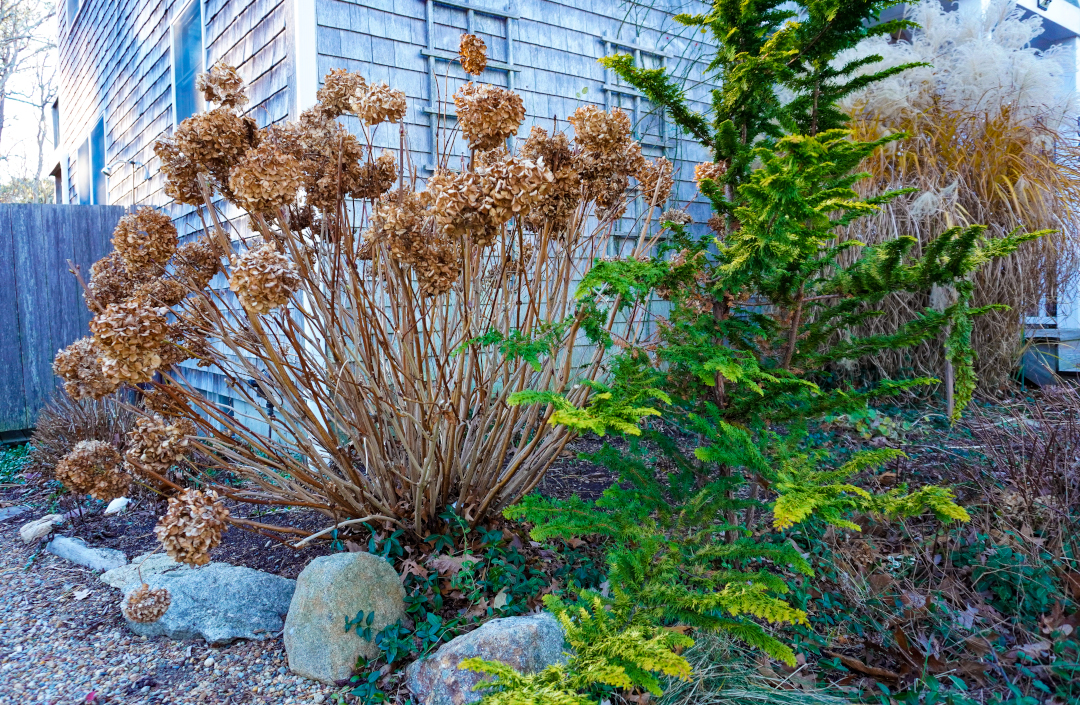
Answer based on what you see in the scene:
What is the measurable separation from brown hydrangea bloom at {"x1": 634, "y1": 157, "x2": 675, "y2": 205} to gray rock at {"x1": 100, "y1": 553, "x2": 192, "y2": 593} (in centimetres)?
246

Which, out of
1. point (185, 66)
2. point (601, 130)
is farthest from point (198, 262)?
point (185, 66)

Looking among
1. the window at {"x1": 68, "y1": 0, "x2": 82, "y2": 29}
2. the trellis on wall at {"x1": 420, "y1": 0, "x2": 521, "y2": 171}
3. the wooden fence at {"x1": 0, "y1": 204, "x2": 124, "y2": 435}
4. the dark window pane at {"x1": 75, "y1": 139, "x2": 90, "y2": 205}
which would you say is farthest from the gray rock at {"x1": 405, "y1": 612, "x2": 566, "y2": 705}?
the window at {"x1": 68, "y1": 0, "x2": 82, "y2": 29}

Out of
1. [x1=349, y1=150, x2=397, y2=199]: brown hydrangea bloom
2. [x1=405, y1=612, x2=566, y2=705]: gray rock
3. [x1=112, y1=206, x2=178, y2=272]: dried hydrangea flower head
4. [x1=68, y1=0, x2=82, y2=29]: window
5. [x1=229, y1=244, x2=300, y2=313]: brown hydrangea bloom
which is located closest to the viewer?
[x1=229, y1=244, x2=300, y2=313]: brown hydrangea bloom

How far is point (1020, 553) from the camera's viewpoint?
7.88ft

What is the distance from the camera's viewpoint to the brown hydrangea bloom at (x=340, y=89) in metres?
2.37

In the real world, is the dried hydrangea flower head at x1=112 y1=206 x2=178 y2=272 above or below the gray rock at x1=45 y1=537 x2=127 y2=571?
above

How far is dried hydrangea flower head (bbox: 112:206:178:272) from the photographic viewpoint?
7.70 ft

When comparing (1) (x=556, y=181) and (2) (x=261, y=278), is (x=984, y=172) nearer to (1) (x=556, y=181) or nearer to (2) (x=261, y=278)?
(1) (x=556, y=181)

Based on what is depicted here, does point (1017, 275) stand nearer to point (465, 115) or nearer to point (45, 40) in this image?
point (465, 115)

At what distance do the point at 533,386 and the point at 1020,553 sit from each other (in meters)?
1.97

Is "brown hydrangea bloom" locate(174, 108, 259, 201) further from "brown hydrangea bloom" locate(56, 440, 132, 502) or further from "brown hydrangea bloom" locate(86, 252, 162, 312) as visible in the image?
"brown hydrangea bloom" locate(56, 440, 132, 502)

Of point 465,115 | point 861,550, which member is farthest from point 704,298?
point 861,550

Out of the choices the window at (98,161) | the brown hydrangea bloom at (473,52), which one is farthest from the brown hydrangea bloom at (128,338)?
the window at (98,161)

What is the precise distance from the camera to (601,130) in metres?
2.16
